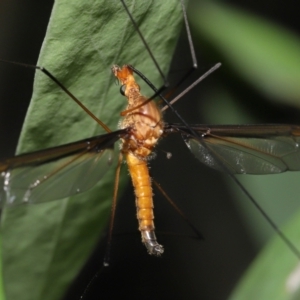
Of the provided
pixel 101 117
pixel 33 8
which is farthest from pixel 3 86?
pixel 101 117

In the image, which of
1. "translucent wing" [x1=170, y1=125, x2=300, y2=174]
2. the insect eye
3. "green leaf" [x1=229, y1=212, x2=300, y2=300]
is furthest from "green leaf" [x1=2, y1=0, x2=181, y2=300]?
"green leaf" [x1=229, y1=212, x2=300, y2=300]

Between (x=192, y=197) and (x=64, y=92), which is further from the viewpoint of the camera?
(x=192, y=197)

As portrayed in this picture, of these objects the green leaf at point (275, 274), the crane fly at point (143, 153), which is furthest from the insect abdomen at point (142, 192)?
the green leaf at point (275, 274)

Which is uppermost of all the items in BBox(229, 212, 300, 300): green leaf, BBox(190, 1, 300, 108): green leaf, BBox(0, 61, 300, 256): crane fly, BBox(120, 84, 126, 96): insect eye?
BBox(190, 1, 300, 108): green leaf

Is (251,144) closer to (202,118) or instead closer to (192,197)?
(202,118)

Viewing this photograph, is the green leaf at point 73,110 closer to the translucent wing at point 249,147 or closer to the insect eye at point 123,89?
the insect eye at point 123,89

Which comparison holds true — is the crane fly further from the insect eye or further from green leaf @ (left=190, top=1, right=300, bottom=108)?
green leaf @ (left=190, top=1, right=300, bottom=108)
